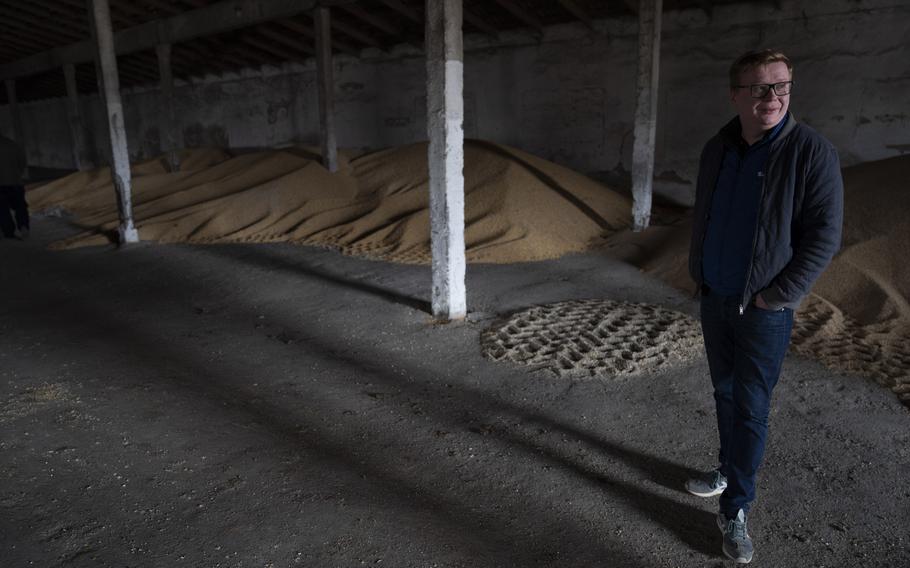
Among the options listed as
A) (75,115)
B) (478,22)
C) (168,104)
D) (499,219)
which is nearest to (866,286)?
(499,219)

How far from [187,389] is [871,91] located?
1026cm

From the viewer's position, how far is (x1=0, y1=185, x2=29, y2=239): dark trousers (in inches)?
379

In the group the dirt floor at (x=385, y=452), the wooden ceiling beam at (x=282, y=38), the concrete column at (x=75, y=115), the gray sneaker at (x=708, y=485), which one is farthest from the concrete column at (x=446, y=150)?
the concrete column at (x=75, y=115)

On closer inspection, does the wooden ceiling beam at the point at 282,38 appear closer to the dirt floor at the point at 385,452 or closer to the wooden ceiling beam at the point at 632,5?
the wooden ceiling beam at the point at 632,5

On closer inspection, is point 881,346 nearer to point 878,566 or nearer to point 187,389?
point 878,566

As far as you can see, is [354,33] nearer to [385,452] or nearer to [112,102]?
[112,102]

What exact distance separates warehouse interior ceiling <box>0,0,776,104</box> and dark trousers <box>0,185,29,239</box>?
16.6 ft

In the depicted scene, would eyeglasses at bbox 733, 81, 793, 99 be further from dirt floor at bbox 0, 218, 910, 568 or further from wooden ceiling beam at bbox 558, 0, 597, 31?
wooden ceiling beam at bbox 558, 0, 597, 31

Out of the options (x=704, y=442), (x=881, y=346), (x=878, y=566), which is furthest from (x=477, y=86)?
(x=878, y=566)

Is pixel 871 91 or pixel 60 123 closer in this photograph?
pixel 871 91

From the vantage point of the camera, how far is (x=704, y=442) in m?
3.36

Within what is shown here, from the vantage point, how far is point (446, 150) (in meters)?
5.26

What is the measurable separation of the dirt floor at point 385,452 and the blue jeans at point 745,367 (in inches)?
14.1

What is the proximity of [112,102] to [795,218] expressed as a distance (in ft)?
30.8
